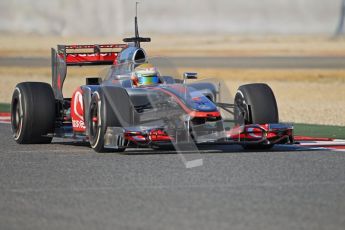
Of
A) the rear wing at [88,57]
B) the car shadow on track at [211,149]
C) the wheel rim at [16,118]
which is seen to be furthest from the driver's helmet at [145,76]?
the wheel rim at [16,118]

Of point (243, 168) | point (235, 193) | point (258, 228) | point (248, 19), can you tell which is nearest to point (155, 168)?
point (243, 168)

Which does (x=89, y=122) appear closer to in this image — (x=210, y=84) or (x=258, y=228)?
(x=210, y=84)

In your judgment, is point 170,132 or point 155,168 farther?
point 170,132

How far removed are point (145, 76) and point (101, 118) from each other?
1450 millimetres

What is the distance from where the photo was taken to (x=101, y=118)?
14398mm

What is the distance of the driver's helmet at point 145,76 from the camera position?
15578mm

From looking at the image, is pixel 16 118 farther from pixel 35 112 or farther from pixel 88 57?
pixel 88 57

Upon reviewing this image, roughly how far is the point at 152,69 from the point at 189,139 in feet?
6.01

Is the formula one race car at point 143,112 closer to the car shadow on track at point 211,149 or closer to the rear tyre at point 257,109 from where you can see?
the rear tyre at point 257,109

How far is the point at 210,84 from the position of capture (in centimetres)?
1546

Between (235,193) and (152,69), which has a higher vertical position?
(152,69)

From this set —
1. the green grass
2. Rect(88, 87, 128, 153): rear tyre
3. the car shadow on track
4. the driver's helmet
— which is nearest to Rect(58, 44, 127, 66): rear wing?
the driver's helmet

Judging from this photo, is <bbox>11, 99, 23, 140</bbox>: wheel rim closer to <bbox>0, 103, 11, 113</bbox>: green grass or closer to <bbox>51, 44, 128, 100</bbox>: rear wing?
<bbox>51, 44, 128, 100</bbox>: rear wing

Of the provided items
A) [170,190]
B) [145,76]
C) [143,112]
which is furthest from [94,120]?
[170,190]
